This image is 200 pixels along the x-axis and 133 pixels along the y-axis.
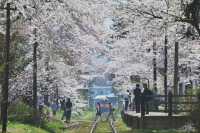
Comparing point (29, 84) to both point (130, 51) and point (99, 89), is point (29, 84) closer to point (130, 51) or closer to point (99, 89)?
point (130, 51)

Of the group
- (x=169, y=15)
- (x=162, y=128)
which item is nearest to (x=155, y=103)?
(x=162, y=128)

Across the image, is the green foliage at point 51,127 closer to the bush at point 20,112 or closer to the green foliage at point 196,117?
the bush at point 20,112

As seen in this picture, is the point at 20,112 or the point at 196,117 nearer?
the point at 196,117

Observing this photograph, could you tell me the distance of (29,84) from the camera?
35531 mm

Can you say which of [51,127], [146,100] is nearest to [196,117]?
[146,100]

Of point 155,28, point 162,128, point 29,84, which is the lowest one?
point 162,128

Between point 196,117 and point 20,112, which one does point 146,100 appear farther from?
point 196,117

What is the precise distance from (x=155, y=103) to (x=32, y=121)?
6800 millimetres

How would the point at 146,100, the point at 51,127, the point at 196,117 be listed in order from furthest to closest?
1. the point at 146,100
2. the point at 51,127
3. the point at 196,117

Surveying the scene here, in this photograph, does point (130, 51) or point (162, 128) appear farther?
point (130, 51)

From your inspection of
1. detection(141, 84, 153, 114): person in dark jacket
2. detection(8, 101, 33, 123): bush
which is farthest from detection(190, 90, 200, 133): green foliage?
detection(8, 101, 33, 123): bush

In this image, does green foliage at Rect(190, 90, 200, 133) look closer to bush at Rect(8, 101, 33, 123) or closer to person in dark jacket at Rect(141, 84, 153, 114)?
person in dark jacket at Rect(141, 84, 153, 114)

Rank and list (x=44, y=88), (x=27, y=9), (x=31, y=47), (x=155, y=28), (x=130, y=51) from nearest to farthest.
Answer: (x=27, y=9) → (x=155, y=28) → (x=31, y=47) → (x=44, y=88) → (x=130, y=51)

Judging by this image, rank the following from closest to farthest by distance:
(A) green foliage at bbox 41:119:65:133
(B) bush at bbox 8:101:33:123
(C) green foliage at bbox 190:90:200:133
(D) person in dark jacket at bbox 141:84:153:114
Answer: (C) green foliage at bbox 190:90:200:133, (A) green foliage at bbox 41:119:65:133, (B) bush at bbox 8:101:33:123, (D) person in dark jacket at bbox 141:84:153:114
